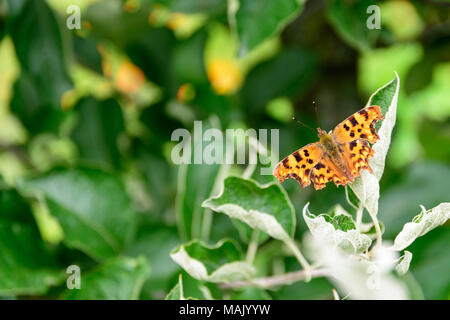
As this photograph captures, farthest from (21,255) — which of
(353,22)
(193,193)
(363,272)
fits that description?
(353,22)

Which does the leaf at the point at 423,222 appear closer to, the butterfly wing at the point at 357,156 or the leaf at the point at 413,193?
the butterfly wing at the point at 357,156

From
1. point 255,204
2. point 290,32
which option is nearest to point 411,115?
point 290,32

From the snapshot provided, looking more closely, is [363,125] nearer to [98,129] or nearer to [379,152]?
[379,152]

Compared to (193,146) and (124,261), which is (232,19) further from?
(124,261)

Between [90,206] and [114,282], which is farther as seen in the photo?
[90,206]

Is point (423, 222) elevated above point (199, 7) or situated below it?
below

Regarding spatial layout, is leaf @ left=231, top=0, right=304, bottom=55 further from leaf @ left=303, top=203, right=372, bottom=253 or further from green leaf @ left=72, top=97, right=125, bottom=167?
green leaf @ left=72, top=97, right=125, bottom=167

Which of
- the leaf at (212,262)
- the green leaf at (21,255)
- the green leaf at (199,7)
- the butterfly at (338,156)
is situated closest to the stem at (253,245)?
the leaf at (212,262)
